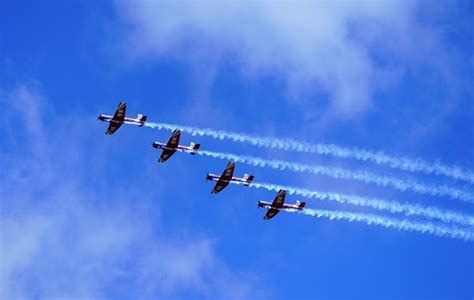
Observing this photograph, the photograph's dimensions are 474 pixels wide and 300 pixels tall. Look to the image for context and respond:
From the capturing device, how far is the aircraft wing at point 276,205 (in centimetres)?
8052

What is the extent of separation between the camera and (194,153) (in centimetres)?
8138

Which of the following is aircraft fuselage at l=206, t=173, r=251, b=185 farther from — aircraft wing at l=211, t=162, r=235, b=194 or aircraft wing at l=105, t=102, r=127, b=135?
aircraft wing at l=105, t=102, r=127, b=135

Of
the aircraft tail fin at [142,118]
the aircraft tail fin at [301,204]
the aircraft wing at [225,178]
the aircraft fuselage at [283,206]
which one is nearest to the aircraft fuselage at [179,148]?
the aircraft tail fin at [142,118]

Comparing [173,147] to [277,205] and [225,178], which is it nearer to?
[225,178]

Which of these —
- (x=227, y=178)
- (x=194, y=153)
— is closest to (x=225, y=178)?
(x=227, y=178)

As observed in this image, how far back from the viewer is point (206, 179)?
269ft

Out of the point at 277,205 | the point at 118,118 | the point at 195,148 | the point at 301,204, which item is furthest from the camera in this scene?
the point at 118,118

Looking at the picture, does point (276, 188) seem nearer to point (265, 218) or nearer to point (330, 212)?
point (265, 218)

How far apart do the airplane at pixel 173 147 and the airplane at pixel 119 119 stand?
3360 millimetres

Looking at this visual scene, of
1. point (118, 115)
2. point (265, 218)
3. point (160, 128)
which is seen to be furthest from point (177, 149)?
point (265, 218)

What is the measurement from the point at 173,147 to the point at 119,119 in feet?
24.8

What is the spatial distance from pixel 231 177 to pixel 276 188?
5.63 meters

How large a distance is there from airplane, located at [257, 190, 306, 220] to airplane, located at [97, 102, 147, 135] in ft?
57.6

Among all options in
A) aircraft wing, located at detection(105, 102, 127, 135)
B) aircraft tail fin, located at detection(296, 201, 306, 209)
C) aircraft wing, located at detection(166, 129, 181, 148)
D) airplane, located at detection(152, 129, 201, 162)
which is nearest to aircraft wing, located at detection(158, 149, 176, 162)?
airplane, located at detection(152, 129, 201, 162)
